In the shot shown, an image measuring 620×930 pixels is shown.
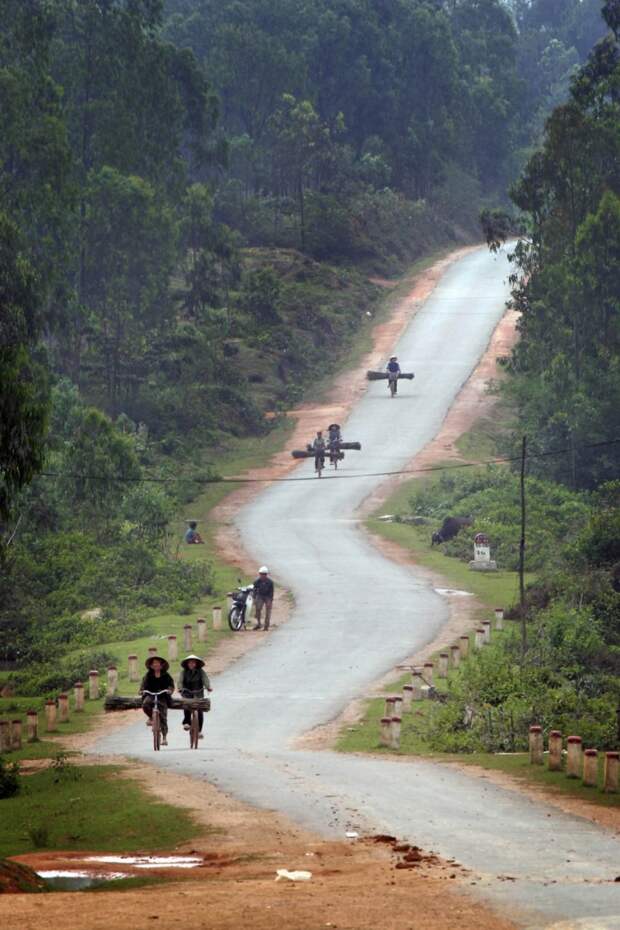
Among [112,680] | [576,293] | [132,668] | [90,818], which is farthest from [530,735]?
[576,293]

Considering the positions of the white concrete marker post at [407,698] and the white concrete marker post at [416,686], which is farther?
the white concrete marker post at [416,686]

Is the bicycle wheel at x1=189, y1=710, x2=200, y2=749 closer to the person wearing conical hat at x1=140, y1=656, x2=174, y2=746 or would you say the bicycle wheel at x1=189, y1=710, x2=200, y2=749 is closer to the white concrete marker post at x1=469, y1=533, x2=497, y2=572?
the person wearing conical hat at x1=140, y1=656, x2=174, y2=746

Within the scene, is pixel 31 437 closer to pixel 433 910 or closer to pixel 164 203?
pixel 433 910

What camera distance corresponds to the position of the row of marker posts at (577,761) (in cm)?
2194

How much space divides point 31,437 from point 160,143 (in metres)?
55.4

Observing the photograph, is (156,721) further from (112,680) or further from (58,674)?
(58,674)

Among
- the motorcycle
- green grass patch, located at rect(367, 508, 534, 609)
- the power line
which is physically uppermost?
the power line

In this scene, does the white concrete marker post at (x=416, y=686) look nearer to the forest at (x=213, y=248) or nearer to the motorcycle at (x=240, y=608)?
the forest at (x=213, y=248)

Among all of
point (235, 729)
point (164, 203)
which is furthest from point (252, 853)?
point (164, 203)

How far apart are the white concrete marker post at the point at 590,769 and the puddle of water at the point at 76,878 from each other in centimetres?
773

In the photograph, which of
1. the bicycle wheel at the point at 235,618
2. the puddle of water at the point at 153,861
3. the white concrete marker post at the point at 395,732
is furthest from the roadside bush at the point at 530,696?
the puddle of water at the point at 153,861

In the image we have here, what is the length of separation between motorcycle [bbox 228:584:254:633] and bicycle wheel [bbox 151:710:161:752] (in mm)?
13090

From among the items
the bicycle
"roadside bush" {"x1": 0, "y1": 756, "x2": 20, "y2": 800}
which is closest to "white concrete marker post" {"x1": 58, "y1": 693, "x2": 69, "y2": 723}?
the bicycle

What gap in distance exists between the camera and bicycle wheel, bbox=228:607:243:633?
39.2m
